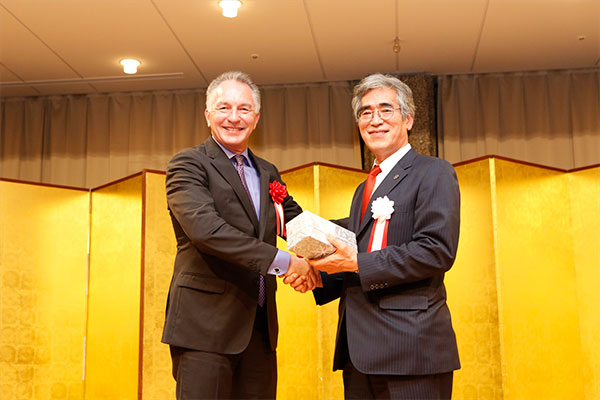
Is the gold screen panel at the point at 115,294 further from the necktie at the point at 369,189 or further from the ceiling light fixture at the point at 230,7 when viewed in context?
the necktie at the point at 369,189

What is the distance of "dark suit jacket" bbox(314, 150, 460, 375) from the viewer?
212 cm

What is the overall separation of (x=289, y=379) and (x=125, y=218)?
1.71m

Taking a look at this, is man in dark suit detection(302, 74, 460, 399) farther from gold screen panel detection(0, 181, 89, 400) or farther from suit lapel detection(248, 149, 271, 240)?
gold screen panel detection(0, 181, 89, 400)

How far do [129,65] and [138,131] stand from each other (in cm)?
94

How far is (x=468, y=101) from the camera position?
6418 millimetres

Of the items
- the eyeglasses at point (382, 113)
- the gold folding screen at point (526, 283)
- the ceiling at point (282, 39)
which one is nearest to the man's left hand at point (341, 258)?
the eyeglasses at point (382, 113)

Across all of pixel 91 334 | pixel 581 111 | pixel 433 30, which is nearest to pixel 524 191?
pixel 433 30

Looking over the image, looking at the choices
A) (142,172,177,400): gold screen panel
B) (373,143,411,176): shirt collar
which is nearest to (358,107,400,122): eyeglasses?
(373,143,411,176): shirt collar

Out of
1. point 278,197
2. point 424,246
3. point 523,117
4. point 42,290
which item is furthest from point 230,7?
point 424,246

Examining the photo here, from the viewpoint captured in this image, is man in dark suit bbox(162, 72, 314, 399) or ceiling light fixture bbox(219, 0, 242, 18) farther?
ceiling light fixture bbox(219, 0, 242, 18)

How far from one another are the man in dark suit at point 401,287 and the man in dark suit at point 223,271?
253 mm

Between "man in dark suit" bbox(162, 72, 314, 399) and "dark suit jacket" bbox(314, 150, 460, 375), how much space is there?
30 centimetres

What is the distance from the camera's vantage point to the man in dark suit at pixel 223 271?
2.26 m

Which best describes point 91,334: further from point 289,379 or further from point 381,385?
point 381,385
